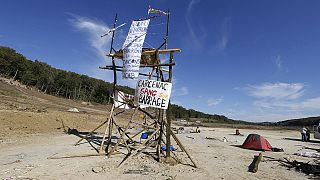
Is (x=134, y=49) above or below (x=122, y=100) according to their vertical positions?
above

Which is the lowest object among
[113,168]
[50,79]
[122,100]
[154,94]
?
[113,168]

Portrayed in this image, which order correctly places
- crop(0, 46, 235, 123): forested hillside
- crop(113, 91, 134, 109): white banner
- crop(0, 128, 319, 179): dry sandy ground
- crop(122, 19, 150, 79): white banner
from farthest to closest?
crop(0, 46, 235, 123): forested hillside
crop(113, 91, 134, 109): white banner
crop(122, 19, 150, 79): white banner
crop(0, 128, 319, 179): dry sandy ground

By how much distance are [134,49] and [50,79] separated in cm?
8352

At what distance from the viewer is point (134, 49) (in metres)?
13.8

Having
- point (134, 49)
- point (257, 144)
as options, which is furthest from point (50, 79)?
point (134, 49)

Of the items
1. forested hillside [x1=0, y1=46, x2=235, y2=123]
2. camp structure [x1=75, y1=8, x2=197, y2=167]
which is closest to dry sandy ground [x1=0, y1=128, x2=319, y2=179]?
camp structure [x1=75, y1=8, x2=197, y2=167]

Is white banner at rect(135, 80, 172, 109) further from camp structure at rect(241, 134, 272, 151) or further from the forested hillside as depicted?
the forested hillside

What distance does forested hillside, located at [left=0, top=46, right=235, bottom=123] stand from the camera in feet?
265

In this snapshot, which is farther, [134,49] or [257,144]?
[257,144]

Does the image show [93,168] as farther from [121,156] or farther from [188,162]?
[188,162]

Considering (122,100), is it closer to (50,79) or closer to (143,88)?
(143,88)

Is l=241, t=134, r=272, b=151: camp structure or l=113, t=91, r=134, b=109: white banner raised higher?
l=113, t=91, r=134, b=109: white banner

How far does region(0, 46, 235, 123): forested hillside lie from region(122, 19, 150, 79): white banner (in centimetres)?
6487

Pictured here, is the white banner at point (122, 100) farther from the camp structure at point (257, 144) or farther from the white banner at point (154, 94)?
the camp structure at point (257, 144)
